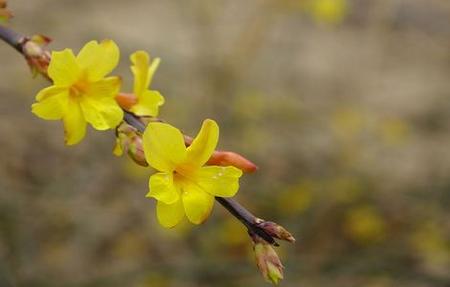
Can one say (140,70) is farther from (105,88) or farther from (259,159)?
(259,159)

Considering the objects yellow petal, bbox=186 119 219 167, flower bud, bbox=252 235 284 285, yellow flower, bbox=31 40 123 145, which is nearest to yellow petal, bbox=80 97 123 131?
yellow flower, bbox=31 40 123 145

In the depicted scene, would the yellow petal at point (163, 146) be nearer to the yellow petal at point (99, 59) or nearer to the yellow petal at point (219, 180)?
the yellow petal at point (219, 180)

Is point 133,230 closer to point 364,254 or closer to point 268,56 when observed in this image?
point 364,254

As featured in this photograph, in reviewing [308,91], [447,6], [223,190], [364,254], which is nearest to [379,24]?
[308,91]

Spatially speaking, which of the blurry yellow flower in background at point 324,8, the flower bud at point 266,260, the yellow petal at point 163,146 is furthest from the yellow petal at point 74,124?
the blurry yellow flower in background at point 324,8

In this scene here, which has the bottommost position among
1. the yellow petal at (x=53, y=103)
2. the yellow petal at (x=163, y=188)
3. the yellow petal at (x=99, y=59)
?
the yellow petal at (x=163, y=188)

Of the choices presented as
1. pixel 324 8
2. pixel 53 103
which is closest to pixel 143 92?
pixel 53 103
